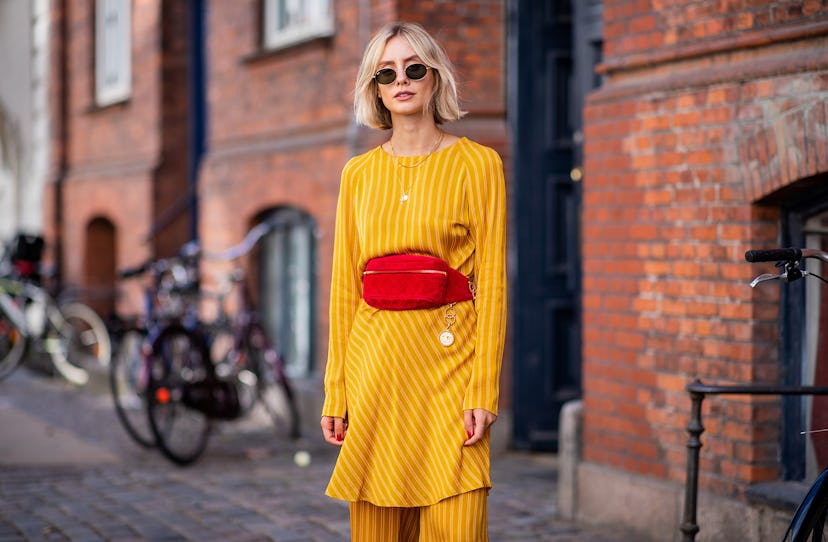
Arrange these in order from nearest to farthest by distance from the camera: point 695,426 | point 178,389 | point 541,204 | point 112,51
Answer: point 695,426 → point 178,389 → point 541,204 → point 112,51

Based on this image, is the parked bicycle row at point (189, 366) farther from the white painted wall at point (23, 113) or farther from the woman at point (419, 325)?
the white painted wall at point (23, 113)

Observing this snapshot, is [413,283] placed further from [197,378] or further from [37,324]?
[37,324]

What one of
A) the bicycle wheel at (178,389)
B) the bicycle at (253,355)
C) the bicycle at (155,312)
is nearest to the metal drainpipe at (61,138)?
the bicycle at (155,312)

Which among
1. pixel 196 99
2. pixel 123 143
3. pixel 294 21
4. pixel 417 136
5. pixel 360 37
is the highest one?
pixel 294 21

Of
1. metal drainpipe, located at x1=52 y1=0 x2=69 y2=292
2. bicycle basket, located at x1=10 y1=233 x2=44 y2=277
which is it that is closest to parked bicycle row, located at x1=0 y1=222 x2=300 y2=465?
bicycle basket, located at x1=10 y1=233 x2=44 y2=277

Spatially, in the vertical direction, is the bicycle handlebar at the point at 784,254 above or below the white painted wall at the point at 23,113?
below

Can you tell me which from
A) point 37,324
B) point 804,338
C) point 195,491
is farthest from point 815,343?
point 37,324

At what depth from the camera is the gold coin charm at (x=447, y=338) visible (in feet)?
11.1

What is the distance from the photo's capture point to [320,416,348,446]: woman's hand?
138 inches

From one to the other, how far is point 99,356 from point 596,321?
7.97 meters

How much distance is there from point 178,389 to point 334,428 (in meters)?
4.51

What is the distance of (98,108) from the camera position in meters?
14.6

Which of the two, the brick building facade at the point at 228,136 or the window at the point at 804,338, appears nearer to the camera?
the window at the point at 804,338

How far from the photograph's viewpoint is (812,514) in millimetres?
3357
